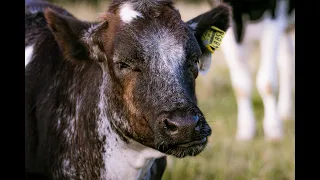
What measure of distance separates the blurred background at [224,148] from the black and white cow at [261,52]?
0.58 ft

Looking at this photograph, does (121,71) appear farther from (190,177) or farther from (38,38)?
(190,177)

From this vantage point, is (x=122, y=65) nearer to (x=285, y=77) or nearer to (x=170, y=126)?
(x=170, y=126)

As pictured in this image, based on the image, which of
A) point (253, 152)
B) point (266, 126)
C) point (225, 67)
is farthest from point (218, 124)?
point (225, 67)

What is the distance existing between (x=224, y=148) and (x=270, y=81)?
1.16m

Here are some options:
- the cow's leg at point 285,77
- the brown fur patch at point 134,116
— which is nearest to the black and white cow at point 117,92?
the brown fur patch at point 134,116

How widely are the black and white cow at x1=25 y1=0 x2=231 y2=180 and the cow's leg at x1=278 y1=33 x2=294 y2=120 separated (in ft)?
14.0

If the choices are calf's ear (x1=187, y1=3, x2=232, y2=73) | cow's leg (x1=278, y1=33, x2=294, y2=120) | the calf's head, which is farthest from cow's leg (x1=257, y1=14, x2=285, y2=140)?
the calf's head

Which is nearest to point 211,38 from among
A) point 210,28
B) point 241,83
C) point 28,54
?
point 210,28

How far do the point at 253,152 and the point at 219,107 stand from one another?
186 centimetres

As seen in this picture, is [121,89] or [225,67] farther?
[225,67]

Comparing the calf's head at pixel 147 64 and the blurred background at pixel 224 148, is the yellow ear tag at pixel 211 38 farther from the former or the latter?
the blurred background at pixel 224 148

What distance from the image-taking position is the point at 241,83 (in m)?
7.38

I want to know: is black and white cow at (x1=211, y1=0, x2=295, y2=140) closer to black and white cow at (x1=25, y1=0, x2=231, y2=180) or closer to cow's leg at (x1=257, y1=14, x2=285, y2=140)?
cow's leg at (x1=257, y1=14, x2=285, y2=140)
